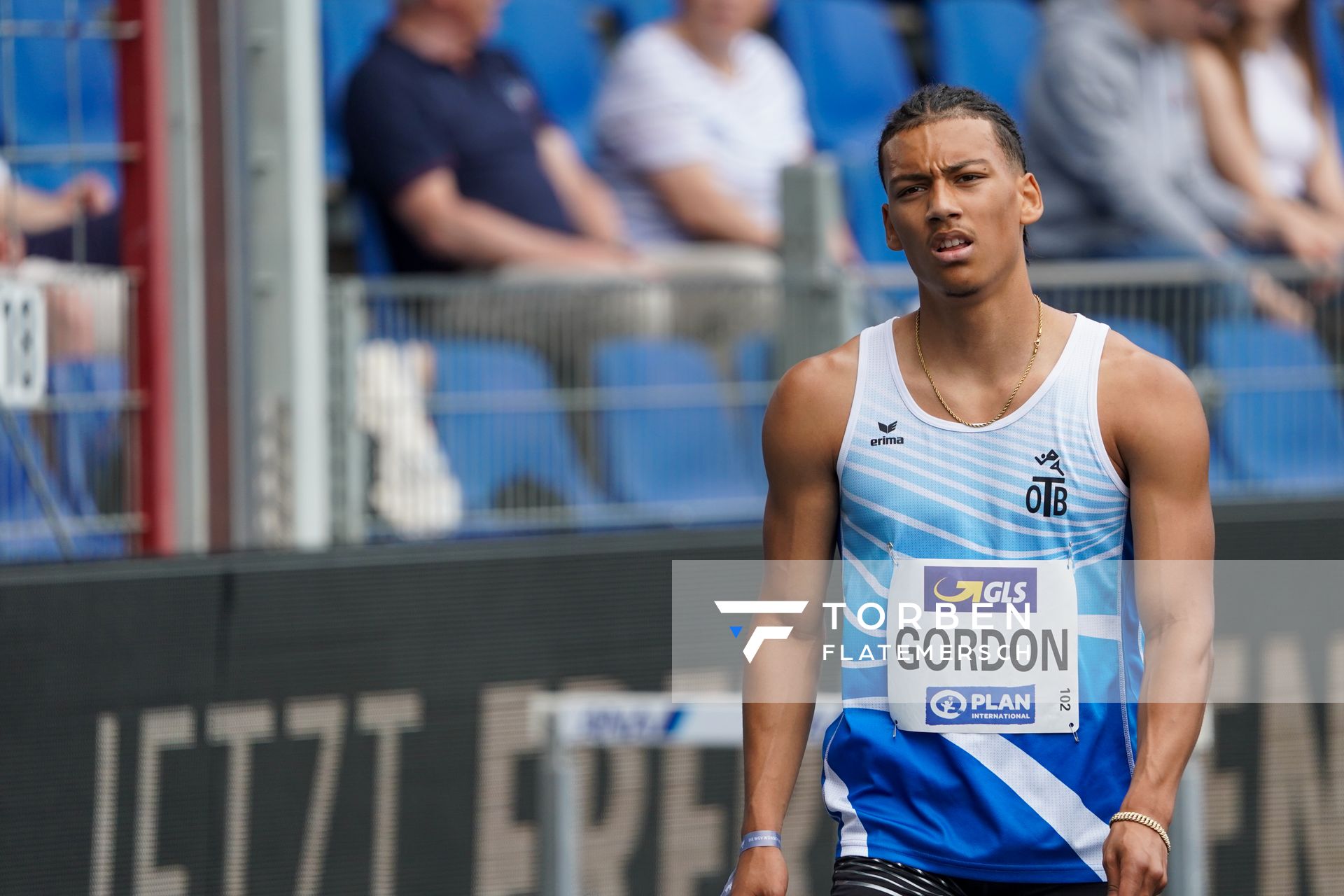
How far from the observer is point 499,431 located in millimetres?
6320

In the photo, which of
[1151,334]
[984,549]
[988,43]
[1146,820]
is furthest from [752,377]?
[1146,820]

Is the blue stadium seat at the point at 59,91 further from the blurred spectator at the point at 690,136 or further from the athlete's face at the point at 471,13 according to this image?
the blurred spectator at the point at 690,136

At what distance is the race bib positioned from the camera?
2643 millimetres

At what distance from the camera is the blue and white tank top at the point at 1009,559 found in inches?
103

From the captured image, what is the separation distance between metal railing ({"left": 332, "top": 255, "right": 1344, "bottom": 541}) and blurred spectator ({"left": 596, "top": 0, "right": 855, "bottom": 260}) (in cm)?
157

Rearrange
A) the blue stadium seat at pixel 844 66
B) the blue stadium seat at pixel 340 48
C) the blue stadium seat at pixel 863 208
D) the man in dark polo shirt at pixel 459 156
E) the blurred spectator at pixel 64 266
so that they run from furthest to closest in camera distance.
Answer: the blue stadium seat at pixel 844 66 → the blue stadium seat at pixel 863 208 → the blue stadium seat at pixel 340 48 → the man in dark polo shirt at pixel 459 156 → the blurred spectator at pixel 64 266

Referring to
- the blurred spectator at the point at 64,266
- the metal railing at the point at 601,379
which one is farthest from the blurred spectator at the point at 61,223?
the metal railing at the point at 601,379

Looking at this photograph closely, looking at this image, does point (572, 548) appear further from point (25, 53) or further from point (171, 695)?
point (25, 53)

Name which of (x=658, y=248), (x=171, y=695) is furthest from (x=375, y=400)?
(x=658, y=248)

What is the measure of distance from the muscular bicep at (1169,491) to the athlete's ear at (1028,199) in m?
0.27

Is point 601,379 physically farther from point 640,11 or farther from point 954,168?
point 954,168

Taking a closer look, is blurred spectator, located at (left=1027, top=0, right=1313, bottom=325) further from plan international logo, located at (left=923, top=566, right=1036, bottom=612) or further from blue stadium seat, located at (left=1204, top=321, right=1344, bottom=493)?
plan international logo, located at (left=923, top=566, right=1036, bottom=612)

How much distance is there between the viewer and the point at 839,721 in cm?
278

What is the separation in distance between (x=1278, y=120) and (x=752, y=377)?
441cm
